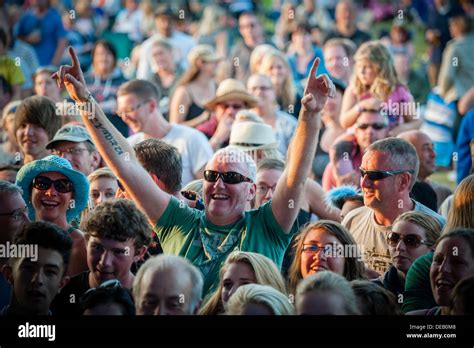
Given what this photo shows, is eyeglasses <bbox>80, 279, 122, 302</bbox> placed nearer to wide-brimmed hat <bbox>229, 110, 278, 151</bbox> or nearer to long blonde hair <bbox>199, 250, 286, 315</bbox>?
long blonde hair <bbox>199, 250, 286, 315</bbox>

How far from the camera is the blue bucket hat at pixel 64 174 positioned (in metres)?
6.52

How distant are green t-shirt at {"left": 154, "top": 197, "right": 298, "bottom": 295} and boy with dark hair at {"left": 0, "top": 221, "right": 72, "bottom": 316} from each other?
0.63 meters

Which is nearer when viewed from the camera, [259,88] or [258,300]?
[258,300]

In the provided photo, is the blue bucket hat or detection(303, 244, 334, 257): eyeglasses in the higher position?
the blue bucket hat

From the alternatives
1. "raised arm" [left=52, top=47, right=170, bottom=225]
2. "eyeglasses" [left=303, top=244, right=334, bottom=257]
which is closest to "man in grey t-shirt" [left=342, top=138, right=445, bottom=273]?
"eyeglasses" [left=303, top=244, right=334, bottom=257]

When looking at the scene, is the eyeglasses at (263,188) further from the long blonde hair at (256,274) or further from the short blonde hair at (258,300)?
the short blonde hair at (258,300)

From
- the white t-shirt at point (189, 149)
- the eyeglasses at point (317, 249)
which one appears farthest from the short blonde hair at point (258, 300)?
the white t-shirt at point (189, 149)

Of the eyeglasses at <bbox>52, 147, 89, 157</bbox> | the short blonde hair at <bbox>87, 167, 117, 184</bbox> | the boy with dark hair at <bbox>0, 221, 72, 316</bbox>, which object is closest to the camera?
the boy with dark hair at <bbox>0, 221, 72, 316</bbox>

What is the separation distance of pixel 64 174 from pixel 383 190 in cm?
173

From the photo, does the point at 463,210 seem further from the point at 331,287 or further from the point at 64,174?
the point at 64,174

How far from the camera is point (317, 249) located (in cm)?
602

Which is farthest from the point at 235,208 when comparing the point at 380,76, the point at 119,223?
the point at 380,76

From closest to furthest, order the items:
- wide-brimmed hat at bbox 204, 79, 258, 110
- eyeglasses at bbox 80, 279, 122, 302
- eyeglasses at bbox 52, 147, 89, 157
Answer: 1. eyeglasses at bbox 80, 279, 122, 302
2. eyeglasses at bbox 52, 147, 89, 157
3. wide-brimmed hat at bbox 204, 79, 258, 110

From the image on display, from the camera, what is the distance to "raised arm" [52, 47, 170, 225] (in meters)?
6.00
